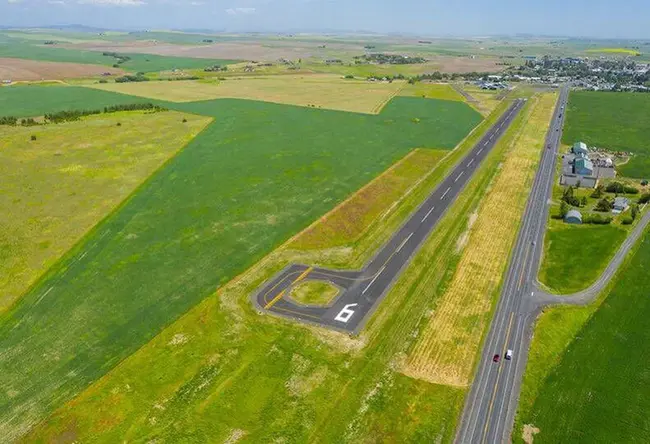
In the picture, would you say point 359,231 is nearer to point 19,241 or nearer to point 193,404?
point 193,404

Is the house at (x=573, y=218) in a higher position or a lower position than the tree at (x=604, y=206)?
lower

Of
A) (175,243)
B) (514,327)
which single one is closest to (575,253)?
(514,327)

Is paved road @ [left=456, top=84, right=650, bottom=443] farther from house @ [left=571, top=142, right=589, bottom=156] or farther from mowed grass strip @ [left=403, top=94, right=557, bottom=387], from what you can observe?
house @ [left=571, top=142, right=589, bottom=156]

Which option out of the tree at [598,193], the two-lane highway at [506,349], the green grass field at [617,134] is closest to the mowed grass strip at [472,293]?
the two-lane highway at [506,349]

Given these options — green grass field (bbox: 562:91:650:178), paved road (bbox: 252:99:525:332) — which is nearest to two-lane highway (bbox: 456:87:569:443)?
paved road (bbox: 252:99:525:332)

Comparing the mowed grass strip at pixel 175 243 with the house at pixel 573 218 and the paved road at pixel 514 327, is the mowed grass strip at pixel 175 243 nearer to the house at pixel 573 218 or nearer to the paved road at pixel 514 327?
the paved road at pixel 514 327
